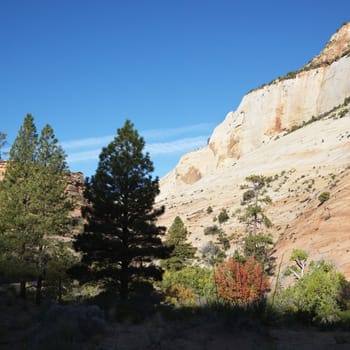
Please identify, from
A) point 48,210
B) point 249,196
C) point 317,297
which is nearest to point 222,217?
point 249,196

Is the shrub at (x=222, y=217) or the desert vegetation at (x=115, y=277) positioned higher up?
the shrub at (x=222, y=217)

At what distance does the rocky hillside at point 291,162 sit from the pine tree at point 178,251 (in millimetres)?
7194

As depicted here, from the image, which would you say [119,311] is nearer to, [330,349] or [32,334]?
[32,334]

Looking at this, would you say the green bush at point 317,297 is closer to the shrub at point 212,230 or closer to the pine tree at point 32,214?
the pine tree at point 32,214

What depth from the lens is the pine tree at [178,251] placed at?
42.9m

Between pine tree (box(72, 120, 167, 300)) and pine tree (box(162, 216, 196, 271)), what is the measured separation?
2026 centimetres

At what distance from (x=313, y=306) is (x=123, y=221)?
36.2 feet

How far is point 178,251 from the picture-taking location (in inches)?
1720

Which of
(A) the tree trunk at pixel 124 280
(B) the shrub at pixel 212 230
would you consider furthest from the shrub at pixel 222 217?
(A) the tree trunk at pixel 124 280

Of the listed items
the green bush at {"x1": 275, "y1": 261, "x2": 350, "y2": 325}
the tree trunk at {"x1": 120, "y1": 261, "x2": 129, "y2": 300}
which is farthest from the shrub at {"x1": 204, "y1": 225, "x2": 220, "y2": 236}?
the green bush at {"x1": 275, "y1": 261, "x2": 350, "y2": 325}

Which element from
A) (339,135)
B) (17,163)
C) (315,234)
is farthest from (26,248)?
(339,135)

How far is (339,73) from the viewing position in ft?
299

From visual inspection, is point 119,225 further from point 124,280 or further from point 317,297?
point 317,297

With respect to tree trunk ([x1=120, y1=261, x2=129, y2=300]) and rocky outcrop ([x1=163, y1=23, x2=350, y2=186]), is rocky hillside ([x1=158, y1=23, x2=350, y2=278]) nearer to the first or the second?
rocky outcrop ([x1=163, y1=23, x2=350, y2=186])
